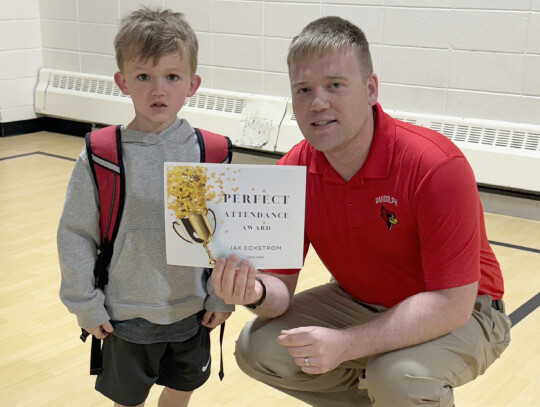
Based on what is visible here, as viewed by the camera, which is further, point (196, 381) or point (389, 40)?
point (389, 40)

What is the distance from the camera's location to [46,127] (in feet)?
21.6

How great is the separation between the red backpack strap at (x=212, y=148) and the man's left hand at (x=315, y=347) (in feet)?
1.40

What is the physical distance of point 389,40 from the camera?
464 cm

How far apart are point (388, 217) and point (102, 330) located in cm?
70

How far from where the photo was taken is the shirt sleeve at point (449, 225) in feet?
5.53

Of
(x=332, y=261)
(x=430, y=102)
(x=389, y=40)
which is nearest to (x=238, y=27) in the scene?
(x=389, y=40)

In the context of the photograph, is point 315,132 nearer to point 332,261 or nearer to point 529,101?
point 332,261

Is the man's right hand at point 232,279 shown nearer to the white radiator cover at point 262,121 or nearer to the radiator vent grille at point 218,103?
the white radiator cover at point 262,121

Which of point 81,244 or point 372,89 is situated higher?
point 372,89

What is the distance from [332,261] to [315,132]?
0.37m

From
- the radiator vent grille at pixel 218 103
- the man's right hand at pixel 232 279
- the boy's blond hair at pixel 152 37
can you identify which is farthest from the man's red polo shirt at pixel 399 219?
the radiator vent grille at pixel 218 103

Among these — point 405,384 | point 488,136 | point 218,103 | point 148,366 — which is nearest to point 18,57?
point 218,103

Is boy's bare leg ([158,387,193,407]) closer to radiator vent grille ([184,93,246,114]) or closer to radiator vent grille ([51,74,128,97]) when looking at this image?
radiator vent grille ([184,93,246,114])

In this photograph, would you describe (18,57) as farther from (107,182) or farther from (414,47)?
(107,182)
